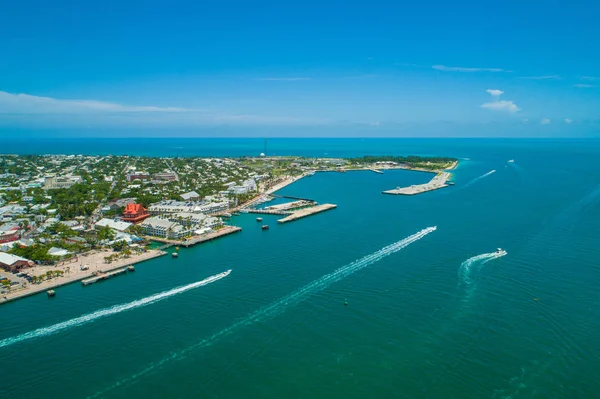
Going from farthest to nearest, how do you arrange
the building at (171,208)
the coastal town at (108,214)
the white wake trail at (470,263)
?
the building at (171,208)
the coastal town at (108,214)
the white wake trail at (470,263)

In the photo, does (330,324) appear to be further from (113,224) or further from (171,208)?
(171,208)

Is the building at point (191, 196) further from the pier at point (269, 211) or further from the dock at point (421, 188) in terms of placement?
the dock at point (421, 188)

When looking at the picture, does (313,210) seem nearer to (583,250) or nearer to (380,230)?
(380,230)

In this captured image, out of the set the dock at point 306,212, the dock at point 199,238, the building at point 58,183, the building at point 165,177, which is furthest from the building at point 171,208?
→ the building at point 165,177

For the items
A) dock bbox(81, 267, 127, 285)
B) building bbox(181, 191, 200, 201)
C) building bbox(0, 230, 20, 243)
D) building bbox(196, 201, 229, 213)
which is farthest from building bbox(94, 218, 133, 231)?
building bbox(181, 191, 200, 201)

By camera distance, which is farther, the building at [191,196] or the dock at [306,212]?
the building at [191,196]
